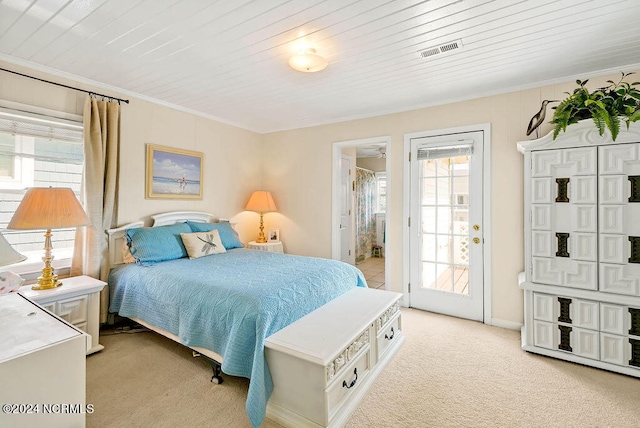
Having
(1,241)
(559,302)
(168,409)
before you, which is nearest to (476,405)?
(559,302)

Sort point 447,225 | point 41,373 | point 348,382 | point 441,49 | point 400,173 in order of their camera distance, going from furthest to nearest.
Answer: point 400,173 → point 447,225 → point 441,49 → point 348,382 → point 41,373

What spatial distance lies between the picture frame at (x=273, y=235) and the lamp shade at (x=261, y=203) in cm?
37

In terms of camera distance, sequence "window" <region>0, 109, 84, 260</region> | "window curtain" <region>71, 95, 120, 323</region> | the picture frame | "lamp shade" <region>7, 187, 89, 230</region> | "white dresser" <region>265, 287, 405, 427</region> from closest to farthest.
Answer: "white dresser" <region>265, 287, 405, 427</region>
"lamp shade" <region>7, 187, 89, 230</region>
"window" <region>0, 109, 84, 260</region>
"window curtain" <region>71, 95, 120, 323</region>
the picture frame

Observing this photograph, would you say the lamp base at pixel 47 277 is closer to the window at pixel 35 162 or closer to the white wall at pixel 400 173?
the window at pixel 35 162

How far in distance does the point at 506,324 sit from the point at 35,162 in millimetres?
4841

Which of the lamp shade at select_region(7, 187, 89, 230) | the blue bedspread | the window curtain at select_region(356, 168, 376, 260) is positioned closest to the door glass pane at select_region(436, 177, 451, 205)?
the blue bedspread

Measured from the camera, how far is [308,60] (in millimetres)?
2219

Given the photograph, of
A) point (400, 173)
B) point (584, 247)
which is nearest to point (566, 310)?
point (584, 247)

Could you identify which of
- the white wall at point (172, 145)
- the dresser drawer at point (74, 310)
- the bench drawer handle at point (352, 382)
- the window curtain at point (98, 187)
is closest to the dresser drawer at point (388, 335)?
the bench drawer handle at point (352, 382)

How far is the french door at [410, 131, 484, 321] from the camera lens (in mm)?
3240

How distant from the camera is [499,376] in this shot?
221 centimetres

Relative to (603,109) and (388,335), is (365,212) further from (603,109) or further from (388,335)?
(603,109)

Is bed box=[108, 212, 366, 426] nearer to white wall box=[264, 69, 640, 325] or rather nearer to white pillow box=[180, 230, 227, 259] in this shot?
white pillow box=[180, 230, 227, 259]

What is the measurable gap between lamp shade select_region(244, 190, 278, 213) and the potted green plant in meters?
3.45
